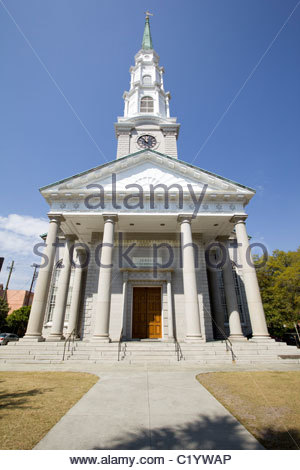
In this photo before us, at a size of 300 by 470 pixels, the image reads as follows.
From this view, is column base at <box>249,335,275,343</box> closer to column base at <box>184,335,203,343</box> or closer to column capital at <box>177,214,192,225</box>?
column base at <box>184,335,203,343</box>

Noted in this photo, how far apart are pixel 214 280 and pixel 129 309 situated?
8.14m

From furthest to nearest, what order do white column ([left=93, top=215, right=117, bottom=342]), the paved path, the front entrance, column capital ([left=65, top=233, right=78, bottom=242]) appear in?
column capital ([left=65, top=233, right=78, bottom=242]) < the front entrance < white column ([left=93, top=215, right=117, bottom=342]) < the paved path

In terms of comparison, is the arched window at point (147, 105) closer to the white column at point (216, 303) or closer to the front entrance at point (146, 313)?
the white column at point (216, 303)

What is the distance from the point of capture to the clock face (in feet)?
91.5

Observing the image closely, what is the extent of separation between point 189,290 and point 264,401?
32.0 ft

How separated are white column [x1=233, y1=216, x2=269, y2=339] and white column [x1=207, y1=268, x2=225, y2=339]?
16.4 ft

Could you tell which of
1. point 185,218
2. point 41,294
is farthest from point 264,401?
point 41,294

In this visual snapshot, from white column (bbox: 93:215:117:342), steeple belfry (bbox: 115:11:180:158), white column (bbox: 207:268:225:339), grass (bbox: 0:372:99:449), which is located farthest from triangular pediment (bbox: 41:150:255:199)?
grass (bbox: 0:372:99:449)

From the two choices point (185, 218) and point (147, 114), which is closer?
point (185, 218)

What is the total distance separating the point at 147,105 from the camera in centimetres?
3152

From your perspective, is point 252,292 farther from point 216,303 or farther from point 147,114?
point 147,114

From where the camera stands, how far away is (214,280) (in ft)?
68.9

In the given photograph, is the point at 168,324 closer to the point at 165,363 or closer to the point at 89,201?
the point at 165,363

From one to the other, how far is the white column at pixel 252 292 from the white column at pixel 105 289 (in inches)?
354
